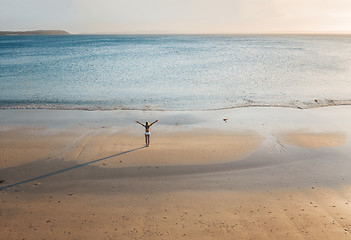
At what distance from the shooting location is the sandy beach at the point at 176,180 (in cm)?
717

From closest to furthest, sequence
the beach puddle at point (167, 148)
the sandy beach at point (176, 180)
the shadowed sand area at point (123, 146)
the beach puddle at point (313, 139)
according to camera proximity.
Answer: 1. the sandy beach at point (176, 180)
2. the beach puddle at point (167, 148)
3. the shadowed sand area at point (123, 146)
4. the beach puddle at point (313, 139)

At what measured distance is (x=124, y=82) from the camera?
3188 cm

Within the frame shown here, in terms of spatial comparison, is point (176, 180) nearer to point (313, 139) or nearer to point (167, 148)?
point (167, 148)

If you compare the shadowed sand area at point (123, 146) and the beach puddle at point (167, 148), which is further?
the shadowed sand area at point (123, 146)

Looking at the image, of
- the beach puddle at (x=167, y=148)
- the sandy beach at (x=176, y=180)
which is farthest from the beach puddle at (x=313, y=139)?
the beach puddle at (x=167, y=148)

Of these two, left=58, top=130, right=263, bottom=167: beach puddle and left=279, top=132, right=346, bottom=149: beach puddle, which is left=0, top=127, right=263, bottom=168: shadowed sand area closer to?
left=58, top=130, right=263, bottom=167: beach puddle

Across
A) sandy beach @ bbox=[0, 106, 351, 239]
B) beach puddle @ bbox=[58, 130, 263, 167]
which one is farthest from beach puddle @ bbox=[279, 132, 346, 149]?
beach puddle @ bbox=[58, 130, 263, 167]

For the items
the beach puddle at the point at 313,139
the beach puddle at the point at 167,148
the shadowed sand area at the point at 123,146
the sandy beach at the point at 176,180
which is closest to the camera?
the sandy beach at the point at 176,180

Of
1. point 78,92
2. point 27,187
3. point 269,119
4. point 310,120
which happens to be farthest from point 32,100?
point 310,120

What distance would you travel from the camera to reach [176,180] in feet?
31.7

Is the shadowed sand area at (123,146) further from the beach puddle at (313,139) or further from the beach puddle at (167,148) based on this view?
the beach puddle at (313,139)

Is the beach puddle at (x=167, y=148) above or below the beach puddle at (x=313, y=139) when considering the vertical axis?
below

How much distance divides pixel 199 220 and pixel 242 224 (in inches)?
52.0

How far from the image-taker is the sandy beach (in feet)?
23.5
